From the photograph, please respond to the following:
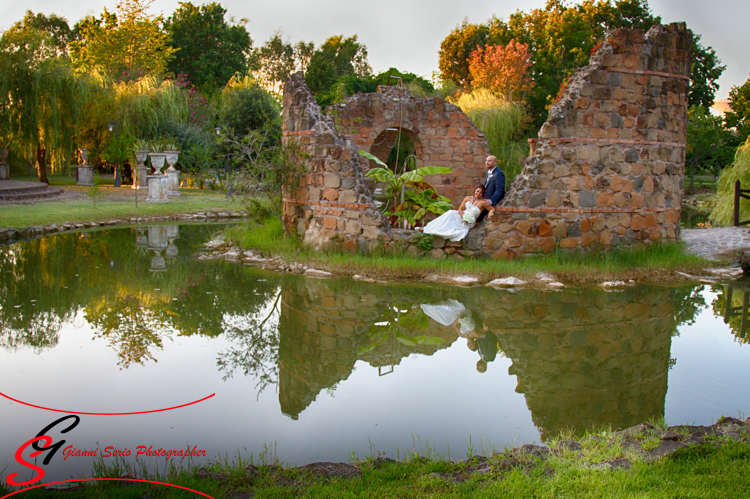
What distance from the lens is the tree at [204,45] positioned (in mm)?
45406

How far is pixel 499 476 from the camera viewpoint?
3.71 meters

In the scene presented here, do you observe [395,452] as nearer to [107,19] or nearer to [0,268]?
[0,268]

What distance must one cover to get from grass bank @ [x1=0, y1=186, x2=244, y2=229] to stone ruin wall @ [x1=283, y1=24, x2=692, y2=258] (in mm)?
4656

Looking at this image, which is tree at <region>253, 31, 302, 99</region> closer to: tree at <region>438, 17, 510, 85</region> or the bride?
tree at <region>438, 17, 510, 85</region>

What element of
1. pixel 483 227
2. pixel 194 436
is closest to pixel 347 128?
pixel 483 227

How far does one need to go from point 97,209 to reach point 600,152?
1387 cm

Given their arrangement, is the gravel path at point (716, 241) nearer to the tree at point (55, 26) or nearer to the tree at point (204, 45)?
the tree at point (204, 45)

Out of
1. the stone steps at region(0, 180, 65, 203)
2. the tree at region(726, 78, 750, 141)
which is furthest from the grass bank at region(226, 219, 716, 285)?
the tree at region(726, 78, 750, 141)

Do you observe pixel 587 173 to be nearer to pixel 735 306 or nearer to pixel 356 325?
pixel 735 306

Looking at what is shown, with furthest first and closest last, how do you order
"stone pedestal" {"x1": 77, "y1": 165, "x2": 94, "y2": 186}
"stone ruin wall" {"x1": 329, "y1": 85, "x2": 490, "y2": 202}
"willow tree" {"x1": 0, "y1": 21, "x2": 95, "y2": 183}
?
1. "stone pedestal" {"x1": 77, "y1": 165, "x2": 94, "y2": 186}
2. "willow tree" {"x1": 0, "y1": 21, "x2": 95, "y2": 183}
3. "stone ruin wall" {"x1": 329, "y1": 85, "x2": 490, "y2": 202}

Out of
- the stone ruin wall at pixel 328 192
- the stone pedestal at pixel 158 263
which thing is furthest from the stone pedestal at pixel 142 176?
the stone ruin wall at pixel 328 192

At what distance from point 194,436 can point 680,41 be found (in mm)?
10259

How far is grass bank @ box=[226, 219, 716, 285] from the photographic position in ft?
31.4

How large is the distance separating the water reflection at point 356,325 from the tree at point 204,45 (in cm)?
3772
